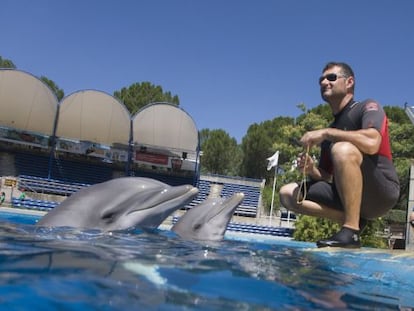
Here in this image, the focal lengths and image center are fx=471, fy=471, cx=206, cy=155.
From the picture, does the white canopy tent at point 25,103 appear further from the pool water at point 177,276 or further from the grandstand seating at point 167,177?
the pool water at point 177,276

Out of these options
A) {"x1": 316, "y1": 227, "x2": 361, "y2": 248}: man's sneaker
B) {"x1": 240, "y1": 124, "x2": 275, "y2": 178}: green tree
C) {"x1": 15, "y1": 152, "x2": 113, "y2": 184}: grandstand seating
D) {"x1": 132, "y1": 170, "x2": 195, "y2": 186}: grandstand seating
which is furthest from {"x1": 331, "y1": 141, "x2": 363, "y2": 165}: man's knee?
{"x1": 240, "y1": 124, "x2": 275, "y2": 178}: green tree

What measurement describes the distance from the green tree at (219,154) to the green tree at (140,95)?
18.3 ft

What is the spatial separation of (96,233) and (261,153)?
36487 millimetres

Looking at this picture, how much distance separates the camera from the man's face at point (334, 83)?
11.4 ft

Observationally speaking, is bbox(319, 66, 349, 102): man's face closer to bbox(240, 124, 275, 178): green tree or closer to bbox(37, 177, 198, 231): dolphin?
bbox(37, 177, 198, 231): dolphin

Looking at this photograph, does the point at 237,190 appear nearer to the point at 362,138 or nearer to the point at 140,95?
the point at 140,95

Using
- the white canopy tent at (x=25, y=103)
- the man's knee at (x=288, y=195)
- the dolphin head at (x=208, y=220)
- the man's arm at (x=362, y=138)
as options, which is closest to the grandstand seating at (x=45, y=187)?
the white canopy tent at (x=25, y=103)

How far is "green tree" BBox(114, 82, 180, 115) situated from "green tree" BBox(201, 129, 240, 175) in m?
5.58

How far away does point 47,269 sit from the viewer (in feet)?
6.73

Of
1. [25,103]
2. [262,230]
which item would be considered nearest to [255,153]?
[25,103]

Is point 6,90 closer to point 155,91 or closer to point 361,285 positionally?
point 155,91

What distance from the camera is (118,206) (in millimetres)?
3588

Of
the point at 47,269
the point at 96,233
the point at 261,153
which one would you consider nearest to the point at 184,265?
the point at 47,269

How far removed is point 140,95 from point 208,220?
37.0 m
